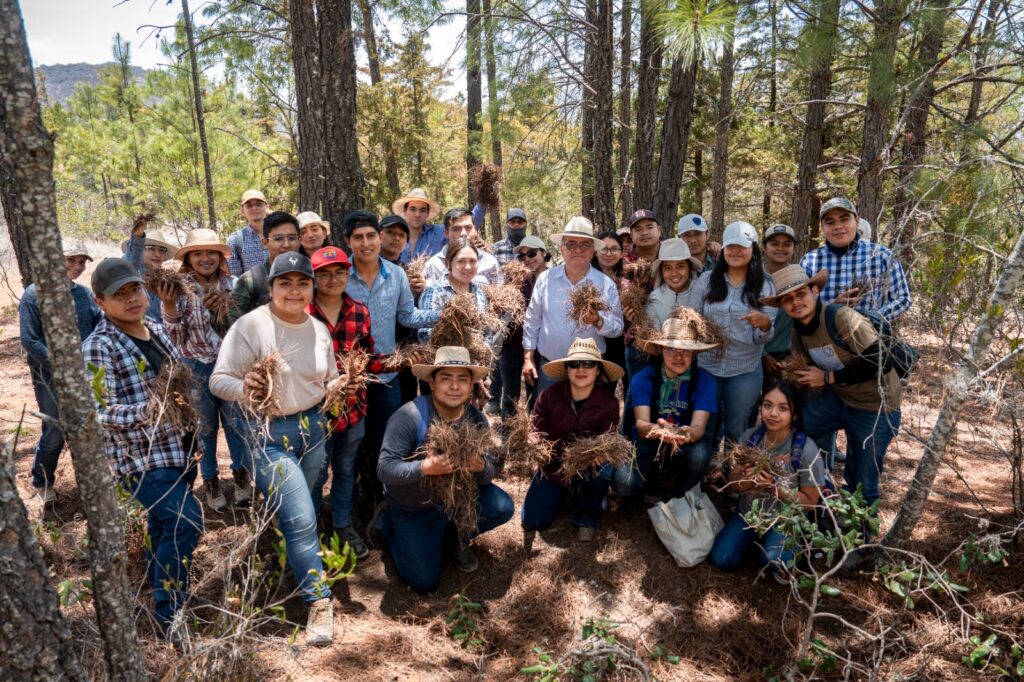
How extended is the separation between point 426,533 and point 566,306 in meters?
2.12

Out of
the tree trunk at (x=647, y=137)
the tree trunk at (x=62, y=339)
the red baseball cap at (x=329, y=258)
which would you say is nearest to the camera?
the tree trunk at (x=62, y=339)

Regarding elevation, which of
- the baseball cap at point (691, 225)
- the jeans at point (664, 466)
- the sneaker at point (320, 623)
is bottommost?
the sneaker at point (320, 623)

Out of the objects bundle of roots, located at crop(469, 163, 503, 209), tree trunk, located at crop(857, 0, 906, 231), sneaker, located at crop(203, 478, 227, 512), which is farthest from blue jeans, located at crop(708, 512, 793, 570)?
bundle of roots, located at crop(469, 163, 503, 209)

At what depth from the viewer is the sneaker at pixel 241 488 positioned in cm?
489

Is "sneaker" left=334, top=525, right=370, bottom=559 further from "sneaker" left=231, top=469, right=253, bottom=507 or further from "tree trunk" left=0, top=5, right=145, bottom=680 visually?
"tree trunk" left=0, top=5, right=145, bottom=680

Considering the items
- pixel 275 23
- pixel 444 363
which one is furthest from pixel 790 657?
pixel 275 23

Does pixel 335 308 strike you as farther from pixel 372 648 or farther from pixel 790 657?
pixel 790 657

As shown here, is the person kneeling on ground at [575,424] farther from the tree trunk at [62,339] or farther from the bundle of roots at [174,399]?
the tree trunk at [62,339]

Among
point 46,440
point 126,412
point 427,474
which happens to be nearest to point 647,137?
point 427,474

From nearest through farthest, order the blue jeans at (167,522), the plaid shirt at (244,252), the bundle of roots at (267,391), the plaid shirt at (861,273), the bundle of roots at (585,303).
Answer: the blue jeans at (167,522) < the bundle of roots at (267,391) < the plaid shirt at (861,273) < the bundle of roots at (585,303) < the plaid shirt at (244,252)

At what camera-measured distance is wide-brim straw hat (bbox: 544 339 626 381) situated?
427cm

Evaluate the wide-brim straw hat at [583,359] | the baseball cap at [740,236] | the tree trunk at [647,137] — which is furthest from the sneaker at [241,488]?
the tree trunk at [647,137]

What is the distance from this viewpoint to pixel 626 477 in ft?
14.8

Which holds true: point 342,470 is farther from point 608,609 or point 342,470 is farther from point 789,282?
point 789,282
